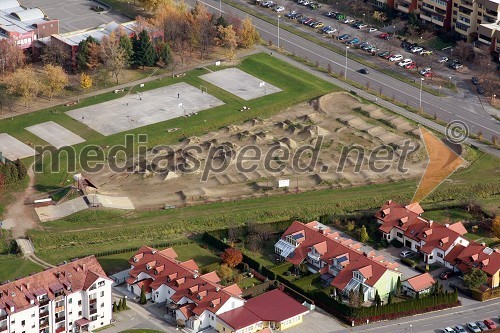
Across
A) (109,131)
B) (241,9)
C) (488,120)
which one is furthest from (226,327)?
(241,9)

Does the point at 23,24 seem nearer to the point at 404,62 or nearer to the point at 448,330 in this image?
the point at 404,62

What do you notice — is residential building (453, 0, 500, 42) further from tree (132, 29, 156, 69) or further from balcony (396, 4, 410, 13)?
tree (132, 29, 156, 69)

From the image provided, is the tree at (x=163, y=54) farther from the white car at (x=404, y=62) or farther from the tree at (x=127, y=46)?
the white car at (x=404, y=62)

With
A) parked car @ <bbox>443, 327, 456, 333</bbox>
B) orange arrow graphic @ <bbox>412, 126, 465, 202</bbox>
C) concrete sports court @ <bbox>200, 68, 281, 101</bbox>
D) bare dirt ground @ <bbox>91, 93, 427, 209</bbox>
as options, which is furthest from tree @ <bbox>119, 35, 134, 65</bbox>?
parked car @ <bbox>443, 327, 456, 333</bbox>

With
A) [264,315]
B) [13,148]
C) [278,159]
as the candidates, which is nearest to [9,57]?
[13,148]

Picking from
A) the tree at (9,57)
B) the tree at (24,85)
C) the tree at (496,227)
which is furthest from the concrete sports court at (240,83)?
the tree at (496,227)

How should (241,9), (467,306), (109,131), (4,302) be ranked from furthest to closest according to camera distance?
(241,9) < (109,131) < (467,306) < (4,302)

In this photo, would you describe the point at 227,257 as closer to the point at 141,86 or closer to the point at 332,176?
the point at 332,176

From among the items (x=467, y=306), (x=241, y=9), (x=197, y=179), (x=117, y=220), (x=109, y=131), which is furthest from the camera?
(x=241, y=9)
